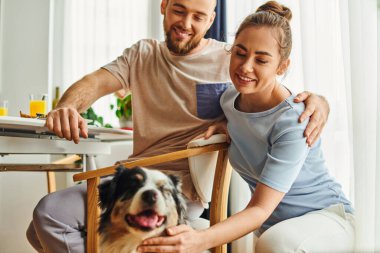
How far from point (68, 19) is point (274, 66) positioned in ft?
9.16

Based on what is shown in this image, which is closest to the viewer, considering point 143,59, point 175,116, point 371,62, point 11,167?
point 371,62

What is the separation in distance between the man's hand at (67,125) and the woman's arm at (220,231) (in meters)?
0.40

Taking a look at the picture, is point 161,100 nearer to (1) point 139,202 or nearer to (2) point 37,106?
(1) point 139,202

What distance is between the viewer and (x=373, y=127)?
1155 mm

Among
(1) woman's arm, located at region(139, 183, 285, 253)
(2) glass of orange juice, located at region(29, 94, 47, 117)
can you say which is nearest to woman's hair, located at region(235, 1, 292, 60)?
(1) woman's arm, located at region(139, 183, 285, 253)

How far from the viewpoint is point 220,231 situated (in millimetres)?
913

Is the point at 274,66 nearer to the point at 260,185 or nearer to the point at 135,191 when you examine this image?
the point at 260,185

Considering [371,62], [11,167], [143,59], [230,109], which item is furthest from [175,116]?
[11,167]

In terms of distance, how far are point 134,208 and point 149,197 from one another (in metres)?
0.03

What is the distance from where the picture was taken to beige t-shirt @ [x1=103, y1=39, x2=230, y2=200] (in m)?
1.25

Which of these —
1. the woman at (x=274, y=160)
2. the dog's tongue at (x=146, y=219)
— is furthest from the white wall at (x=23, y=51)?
the dog's tongue at (x=146, y=219)

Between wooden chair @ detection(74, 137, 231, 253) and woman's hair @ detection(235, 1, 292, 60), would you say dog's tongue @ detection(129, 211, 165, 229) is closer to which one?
wooden chair @ detection(74, 137, 231, 253)

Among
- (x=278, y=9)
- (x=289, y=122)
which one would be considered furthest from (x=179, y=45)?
(x=289, y=122)

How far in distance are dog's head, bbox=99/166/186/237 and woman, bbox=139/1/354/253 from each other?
198 millimetres
